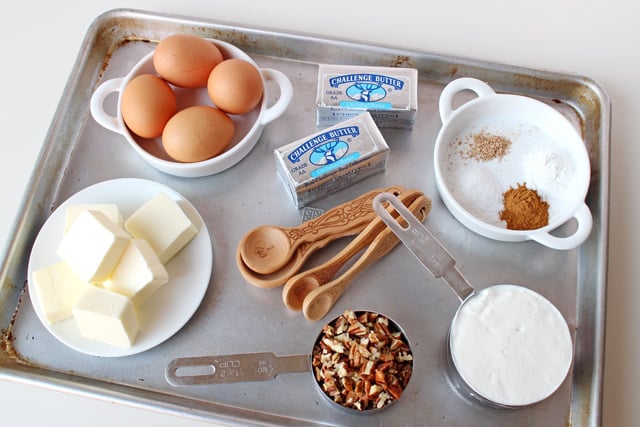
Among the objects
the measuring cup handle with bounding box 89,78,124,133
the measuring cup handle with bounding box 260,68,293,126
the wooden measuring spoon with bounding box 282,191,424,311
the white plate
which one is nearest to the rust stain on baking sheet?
the white plate

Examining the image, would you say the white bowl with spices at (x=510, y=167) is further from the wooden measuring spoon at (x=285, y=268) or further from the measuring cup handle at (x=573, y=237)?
the wooden measuring spoon at (x=285, y=268)

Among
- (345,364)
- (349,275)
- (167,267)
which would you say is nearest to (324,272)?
(349,275)

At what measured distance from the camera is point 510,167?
1.13 metres

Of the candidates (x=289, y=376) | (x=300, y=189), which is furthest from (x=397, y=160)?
(x=289, y=376)

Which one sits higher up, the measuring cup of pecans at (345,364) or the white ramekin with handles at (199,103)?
the white ramekin with handles at (199,103)

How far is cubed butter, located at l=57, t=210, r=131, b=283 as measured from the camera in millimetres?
956

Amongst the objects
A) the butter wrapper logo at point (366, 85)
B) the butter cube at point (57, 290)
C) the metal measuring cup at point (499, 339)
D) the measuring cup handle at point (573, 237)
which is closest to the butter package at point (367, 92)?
the butter wrapper logo at point (366, 85)

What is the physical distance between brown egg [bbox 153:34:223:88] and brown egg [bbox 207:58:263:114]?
27 millimetres

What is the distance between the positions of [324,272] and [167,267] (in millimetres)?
305

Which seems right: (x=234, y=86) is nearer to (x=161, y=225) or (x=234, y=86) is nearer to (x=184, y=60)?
(x=184, y=60)

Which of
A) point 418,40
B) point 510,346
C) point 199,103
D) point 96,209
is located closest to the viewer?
point 510,346

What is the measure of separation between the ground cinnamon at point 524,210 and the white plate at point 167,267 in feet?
1.93

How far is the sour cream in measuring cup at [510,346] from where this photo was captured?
2.98ft

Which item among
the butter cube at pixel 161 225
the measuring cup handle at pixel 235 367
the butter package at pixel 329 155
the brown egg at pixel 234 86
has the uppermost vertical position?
the brown egg at pixel 234 86
